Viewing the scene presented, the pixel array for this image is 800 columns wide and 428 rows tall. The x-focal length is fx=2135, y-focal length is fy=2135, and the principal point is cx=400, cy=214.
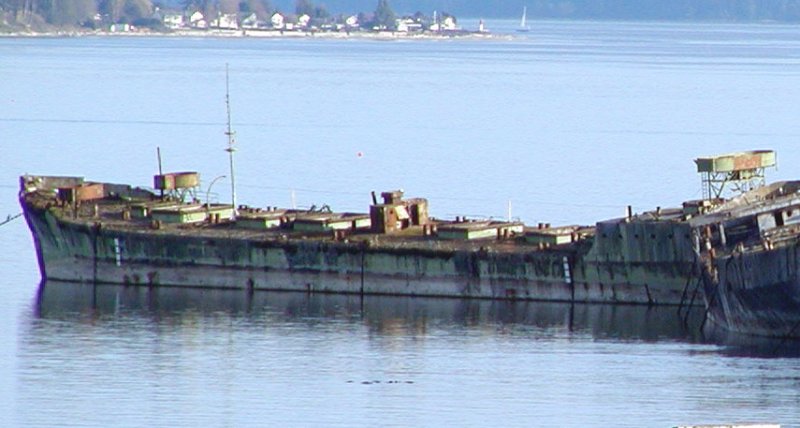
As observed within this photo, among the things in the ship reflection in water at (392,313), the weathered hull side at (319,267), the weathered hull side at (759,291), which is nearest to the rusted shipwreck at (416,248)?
the weathered hull side at (319,267)

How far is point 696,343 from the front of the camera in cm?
7850

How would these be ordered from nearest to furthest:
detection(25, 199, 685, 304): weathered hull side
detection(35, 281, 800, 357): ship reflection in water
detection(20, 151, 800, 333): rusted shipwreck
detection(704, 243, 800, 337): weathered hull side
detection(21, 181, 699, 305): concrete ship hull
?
detection(704, 243, 800, 337): weathered hull side
detection(35, 281, 800, 357): ship reflection in water
detection(20, 151, 800, 333): rusted shipwreck
detection(21, 181, 699, 305): concrete ship hull
detection(25, 199, 685, 304): weathered hull side

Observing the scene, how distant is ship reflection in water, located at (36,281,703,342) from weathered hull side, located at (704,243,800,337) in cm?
205

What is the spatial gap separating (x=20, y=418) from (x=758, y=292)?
87.4 ft

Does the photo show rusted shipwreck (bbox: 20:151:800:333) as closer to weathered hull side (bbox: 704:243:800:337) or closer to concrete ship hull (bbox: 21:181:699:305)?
concrete ship hull (bbox: 21:181:699:305)

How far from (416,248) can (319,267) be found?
15.8 feet

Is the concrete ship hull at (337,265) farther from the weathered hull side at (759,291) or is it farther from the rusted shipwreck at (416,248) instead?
the weathered hull side at (759,291)

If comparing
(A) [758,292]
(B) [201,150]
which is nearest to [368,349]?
(A) [758,292]

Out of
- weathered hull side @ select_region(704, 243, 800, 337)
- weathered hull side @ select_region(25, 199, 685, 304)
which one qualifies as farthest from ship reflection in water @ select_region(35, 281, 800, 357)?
weathered hull side @ select_region(704, 243, 800, 337)

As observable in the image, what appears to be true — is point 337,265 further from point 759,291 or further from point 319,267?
point 759,291

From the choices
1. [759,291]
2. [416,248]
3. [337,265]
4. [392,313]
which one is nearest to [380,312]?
[392,313]

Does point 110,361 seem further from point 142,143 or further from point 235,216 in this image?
point 142,143

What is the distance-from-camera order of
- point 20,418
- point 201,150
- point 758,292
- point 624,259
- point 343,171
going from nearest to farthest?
point 20,418
point 758,292
point 624,259
point 343,171
point 201,150

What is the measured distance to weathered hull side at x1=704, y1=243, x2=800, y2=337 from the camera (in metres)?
74.8
